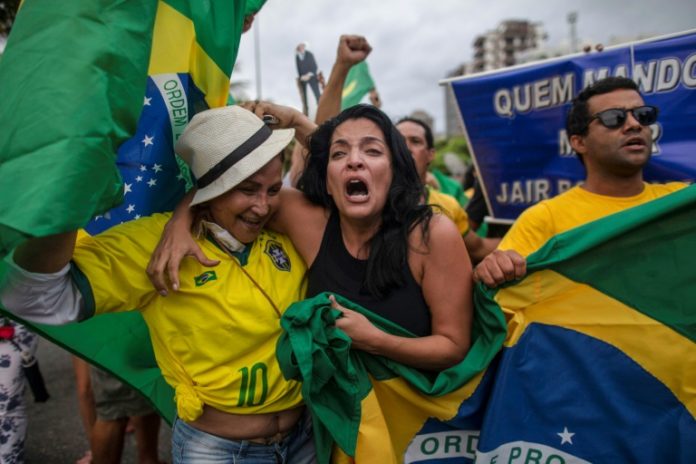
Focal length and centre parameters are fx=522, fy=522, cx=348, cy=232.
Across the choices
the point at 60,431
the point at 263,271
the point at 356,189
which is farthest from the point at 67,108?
the point at 60,431

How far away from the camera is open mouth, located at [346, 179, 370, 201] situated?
77.2 inches

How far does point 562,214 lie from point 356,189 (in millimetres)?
1021

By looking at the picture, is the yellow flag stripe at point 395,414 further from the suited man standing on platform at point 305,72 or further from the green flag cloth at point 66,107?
the suited man standing on platform at point 305,72

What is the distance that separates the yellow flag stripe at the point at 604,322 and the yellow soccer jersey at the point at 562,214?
0.39 meters

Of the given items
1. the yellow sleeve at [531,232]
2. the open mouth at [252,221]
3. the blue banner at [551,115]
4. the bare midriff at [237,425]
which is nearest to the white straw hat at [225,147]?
the open mouth at [252,221]

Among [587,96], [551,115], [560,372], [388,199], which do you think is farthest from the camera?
[551,115]

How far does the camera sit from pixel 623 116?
2.39 m

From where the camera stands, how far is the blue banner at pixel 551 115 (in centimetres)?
288

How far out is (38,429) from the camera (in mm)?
4328

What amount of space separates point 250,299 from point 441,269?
0.68 meters

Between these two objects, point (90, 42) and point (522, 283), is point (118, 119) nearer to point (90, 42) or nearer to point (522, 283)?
point (90, 42)

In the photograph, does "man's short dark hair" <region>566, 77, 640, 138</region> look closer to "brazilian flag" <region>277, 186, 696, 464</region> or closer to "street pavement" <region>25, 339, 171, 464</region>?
"brazilian flag" <region>277, 186, 696, 464</region>

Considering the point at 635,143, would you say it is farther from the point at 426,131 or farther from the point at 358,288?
the point at 426,131

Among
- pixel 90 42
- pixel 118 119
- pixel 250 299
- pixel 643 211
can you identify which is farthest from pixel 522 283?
pixel 90 42
